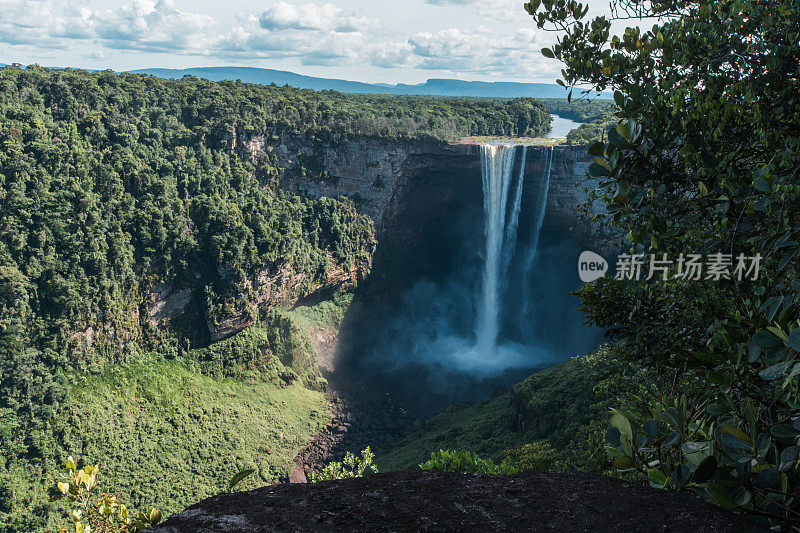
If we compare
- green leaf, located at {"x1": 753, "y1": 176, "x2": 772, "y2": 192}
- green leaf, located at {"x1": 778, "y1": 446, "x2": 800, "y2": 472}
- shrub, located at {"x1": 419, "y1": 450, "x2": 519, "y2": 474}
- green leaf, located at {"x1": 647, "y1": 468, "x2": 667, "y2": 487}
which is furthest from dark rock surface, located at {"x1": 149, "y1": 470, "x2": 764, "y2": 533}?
shrub, located at {"x1": 419, "y1": 450, "x2": 519, "y2": 474}

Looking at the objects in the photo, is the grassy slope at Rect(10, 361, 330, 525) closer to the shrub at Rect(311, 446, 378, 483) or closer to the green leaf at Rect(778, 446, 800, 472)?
the shrub at Rect(311, 446, 378, 483)

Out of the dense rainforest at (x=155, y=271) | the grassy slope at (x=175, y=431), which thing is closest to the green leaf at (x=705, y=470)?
the grassy slope at (x=175, y=431)

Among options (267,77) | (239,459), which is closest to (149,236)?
(239,459)

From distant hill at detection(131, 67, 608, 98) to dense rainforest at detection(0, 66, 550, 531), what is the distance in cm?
8430

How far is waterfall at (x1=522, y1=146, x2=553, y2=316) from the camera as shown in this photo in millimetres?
33906

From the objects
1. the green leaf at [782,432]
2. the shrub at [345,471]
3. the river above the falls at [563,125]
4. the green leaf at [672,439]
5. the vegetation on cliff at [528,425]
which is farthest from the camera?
the river above the falls at [563,125]

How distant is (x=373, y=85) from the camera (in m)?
149

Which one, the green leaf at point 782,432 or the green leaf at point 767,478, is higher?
the green leaf at point 782,432

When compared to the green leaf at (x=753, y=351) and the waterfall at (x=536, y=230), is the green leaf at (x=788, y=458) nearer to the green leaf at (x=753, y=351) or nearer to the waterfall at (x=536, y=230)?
the green leaf at (x=753, y=351)

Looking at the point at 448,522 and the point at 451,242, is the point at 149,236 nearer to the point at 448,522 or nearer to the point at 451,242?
the point at 451,242

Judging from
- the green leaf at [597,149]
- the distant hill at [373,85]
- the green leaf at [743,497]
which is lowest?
the green leaf at [743,497]

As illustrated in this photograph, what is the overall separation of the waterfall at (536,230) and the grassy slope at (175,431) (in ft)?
51.1

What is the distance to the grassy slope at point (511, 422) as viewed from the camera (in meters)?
18.6

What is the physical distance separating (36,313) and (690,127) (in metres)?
27.8
